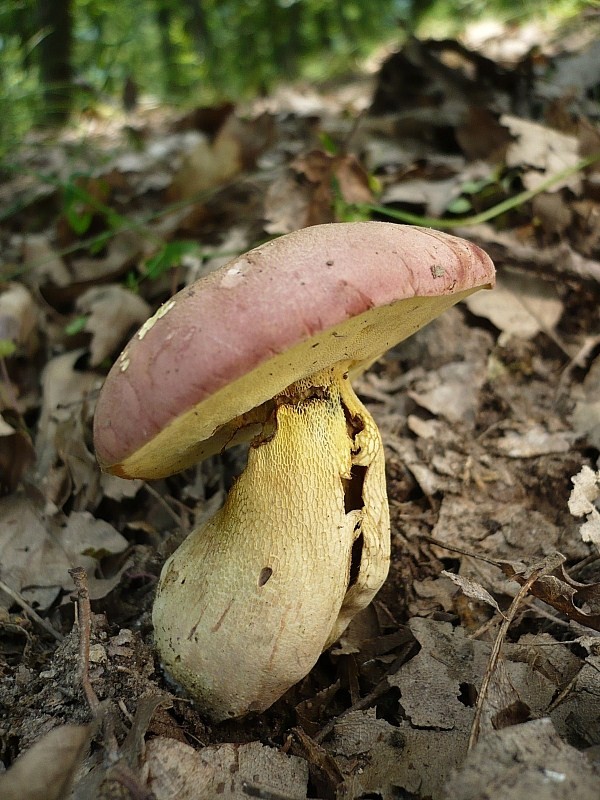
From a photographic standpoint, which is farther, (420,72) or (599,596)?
(420,72)

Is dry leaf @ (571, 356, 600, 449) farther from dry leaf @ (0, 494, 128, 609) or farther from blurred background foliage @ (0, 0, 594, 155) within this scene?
blurred background foliage @ (0, 0, 594, 155)

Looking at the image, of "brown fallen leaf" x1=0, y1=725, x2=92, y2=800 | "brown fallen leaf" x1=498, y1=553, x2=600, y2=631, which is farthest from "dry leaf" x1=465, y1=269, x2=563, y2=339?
"brown fallen leaf" x1=0, y1=725, x2=92, y2=800

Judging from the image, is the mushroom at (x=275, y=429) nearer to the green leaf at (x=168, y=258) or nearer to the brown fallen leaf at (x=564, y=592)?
the brown fallen leaf at (x=564, y=592)

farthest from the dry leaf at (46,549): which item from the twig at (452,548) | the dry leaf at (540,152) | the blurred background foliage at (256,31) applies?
the blurred background foliage at (256,31)

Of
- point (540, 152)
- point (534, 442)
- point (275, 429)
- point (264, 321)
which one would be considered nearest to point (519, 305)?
point (534, 442)

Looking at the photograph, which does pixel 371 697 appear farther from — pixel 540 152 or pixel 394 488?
pixel 540 152

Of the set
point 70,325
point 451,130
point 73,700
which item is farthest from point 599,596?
point 451,130

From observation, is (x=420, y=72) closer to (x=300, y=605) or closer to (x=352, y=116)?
(x=352, y=116)
